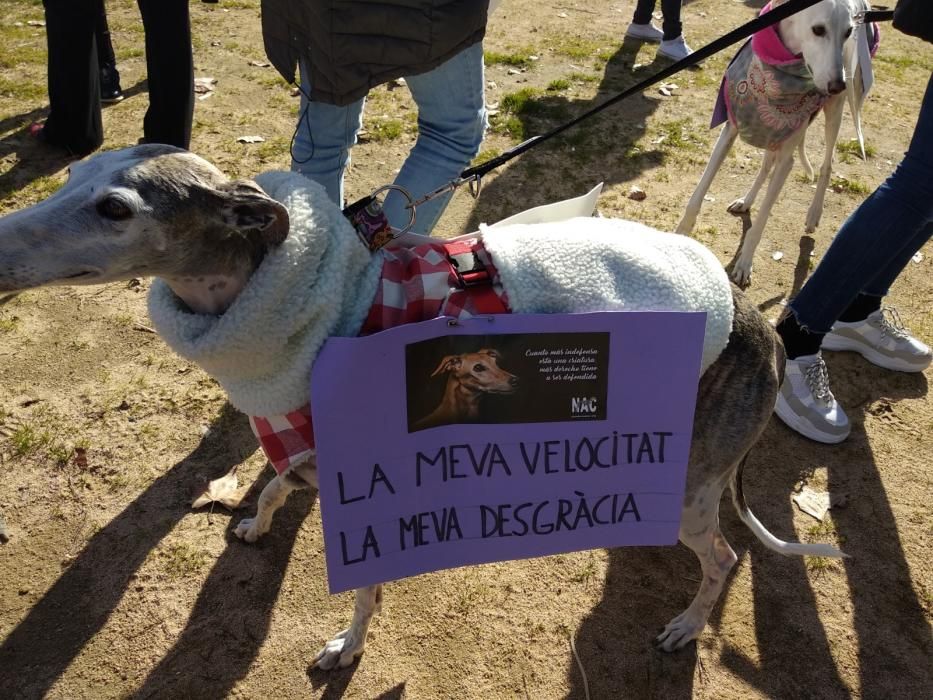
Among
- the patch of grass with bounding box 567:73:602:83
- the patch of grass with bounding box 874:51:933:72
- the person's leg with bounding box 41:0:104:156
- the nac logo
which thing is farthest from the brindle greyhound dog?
the patch of grass with bounding box 874:51:933:72

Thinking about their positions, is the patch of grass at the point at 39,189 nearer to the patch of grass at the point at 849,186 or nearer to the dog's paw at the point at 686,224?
the dog's paw at the point at 686,224

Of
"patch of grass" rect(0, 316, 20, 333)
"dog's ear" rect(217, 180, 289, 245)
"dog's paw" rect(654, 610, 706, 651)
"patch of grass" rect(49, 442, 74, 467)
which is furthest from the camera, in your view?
"patch of grass" rect(0, 316, 20, 333)

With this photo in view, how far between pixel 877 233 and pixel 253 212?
8.97 feet

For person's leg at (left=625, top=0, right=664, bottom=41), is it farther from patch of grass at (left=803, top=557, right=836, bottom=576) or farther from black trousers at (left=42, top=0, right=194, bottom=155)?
patch of grass at (left=803, top=557, right=836, bottom=576)

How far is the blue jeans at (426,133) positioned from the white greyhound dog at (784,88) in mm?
2074

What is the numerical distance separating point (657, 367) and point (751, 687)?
148 cm

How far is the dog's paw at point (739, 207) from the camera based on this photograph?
205 inches

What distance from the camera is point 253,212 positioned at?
1944mm

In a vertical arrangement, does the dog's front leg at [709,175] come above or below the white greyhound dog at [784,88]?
below

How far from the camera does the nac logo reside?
6.90 ft

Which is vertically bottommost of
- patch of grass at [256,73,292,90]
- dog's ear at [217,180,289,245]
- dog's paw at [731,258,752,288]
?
dog's paw at [731,258,752,288]

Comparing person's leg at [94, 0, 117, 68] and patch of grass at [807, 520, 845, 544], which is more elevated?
person's leg at [94, 0, 117, 68]

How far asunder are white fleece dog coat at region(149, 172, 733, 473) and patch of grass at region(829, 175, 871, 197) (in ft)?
13.4

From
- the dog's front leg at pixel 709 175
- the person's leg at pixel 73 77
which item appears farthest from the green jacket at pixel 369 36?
the person's leg at pixel 73 77
